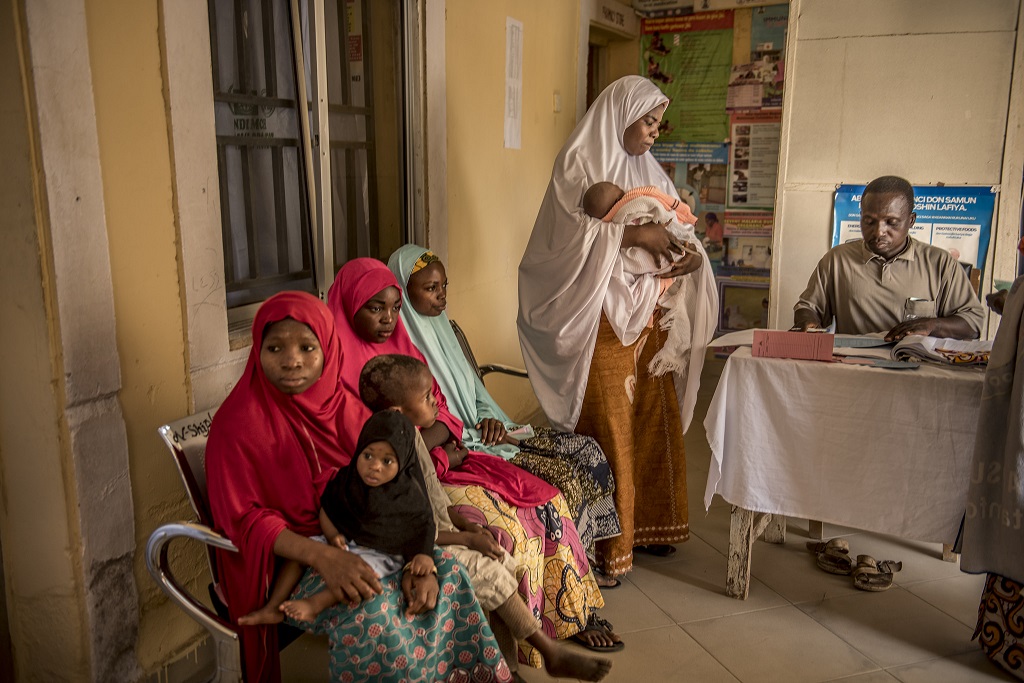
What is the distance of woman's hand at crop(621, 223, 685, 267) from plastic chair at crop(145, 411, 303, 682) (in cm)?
170

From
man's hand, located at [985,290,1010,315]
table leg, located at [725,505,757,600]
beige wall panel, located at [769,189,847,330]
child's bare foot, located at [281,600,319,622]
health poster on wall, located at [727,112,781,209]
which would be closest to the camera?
child's bare foot, located at [281,600,319,622]

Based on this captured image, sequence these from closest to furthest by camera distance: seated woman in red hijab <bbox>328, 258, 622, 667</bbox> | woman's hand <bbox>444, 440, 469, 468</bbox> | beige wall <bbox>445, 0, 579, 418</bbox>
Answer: seated woman in red hijab <bbox>328, 258, 622, 667</bbox> → woman's hand <bbox>444, 440, 469, 468</bbox> → beige wall <bbox>445, 0, 579, 418</bbox>

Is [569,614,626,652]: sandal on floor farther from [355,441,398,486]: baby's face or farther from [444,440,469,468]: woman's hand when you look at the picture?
[355,441,398,486]: baby's face

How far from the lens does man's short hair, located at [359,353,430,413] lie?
7.92 ft

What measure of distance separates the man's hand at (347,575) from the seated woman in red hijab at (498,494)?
1.55 feet

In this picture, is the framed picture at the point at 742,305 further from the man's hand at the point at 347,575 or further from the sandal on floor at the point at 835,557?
the man's hand at the point at 347,575

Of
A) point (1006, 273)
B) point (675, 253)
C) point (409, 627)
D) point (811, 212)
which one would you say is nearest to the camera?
point (409, 627)

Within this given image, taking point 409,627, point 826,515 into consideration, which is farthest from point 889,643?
point 409,627

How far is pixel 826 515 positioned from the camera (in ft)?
10.1

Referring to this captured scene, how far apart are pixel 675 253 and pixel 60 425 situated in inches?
87.5

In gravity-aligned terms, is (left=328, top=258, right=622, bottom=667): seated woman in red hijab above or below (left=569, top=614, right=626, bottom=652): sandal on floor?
above

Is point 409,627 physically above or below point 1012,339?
below

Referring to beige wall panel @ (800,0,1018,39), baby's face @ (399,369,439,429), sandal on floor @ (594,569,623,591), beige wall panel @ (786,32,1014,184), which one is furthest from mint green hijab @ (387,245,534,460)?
beige wall panel @ (800,0,1018,39)

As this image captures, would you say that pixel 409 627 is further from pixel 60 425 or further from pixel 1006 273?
pixel 1006 273
